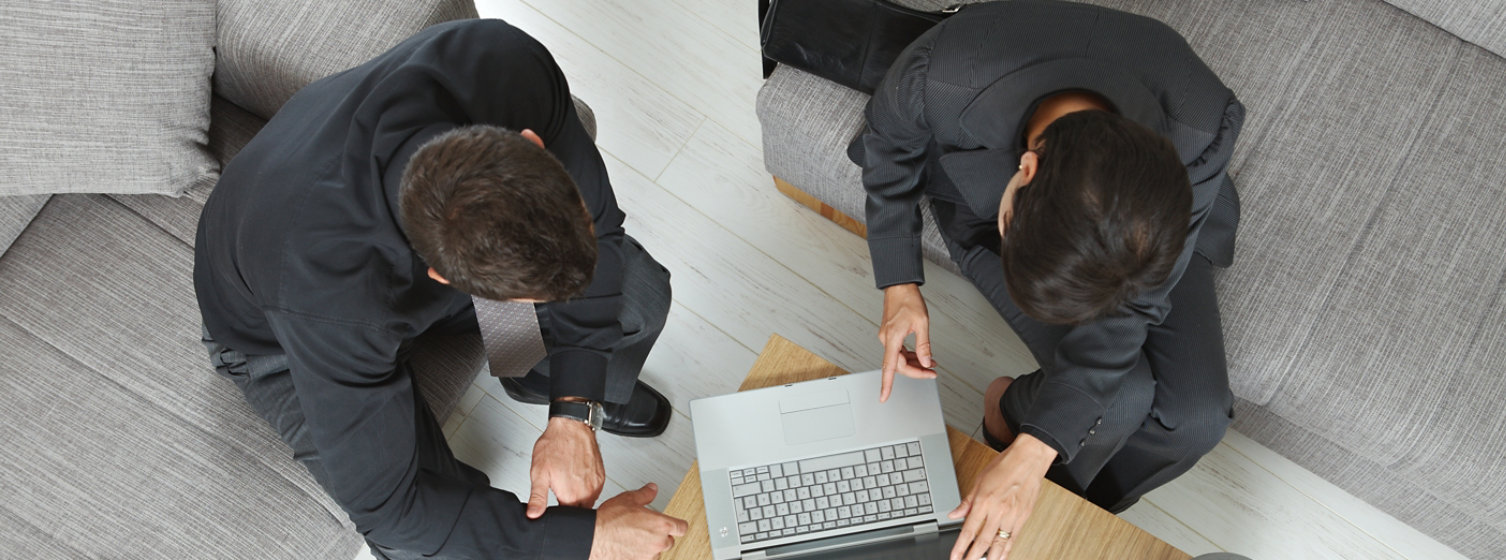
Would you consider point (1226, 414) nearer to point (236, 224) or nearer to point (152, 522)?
point (236, 224)

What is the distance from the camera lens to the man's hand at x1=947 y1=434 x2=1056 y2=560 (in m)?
1.28

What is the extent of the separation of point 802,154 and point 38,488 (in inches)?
52.0

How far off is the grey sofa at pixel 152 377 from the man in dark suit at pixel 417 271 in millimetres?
79

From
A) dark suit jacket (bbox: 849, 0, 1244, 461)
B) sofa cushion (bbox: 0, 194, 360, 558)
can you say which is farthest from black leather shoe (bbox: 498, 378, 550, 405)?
dark suit jacket (bbox: 849, 0, 1244, 461)

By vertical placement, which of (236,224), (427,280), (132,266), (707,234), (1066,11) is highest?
(1066,11)

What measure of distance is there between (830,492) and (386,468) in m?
0.61

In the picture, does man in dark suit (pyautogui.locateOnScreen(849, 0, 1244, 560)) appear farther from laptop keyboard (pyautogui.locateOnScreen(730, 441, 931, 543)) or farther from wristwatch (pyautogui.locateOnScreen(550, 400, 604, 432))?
wristwatch (pyautogui.locateOnScreen(550, 400, 604, 432))

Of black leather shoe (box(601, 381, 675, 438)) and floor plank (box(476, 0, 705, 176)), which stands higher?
floor plank (box(476, 0, 705, 176))

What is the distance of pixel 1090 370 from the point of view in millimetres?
1398

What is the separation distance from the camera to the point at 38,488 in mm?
1446

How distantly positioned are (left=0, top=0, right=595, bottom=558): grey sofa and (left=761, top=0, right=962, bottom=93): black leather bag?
22.7 inches

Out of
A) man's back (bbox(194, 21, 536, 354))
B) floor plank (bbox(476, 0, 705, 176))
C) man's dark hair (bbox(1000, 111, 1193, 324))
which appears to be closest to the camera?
man's dark hair (bbox(1000, 111, 1193, 324))

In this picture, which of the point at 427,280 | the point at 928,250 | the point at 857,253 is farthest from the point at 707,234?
the point at 427,280

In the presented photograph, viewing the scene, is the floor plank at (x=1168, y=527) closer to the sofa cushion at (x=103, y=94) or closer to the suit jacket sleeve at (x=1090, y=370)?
the suit jacket sleeve at (x=1090, y=370)
